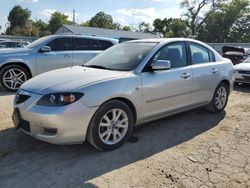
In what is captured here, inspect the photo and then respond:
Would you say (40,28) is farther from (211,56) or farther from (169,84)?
(169,84)

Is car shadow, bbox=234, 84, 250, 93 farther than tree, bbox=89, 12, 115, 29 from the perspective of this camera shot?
No

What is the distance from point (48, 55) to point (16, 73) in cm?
104

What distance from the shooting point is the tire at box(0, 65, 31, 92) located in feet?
28.3

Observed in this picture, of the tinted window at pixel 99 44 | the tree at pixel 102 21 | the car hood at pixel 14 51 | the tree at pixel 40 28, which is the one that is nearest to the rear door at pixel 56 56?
the car hood at pixel 14 51

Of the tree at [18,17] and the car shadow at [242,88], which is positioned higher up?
the tree at [18,17]

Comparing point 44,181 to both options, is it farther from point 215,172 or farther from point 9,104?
point 9,104

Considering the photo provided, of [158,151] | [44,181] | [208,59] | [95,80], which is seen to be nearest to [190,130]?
[158,151]

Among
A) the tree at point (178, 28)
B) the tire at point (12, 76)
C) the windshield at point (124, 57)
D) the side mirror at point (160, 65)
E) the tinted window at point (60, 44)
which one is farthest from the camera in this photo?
the tree at point (178, 28)

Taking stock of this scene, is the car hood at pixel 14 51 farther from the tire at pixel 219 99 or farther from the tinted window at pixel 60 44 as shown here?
the tire at pixel 219 99

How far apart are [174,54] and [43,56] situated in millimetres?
4808

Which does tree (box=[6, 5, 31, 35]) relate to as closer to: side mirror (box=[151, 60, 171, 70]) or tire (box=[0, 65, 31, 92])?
tire (box=[0, 65, 31, 92])

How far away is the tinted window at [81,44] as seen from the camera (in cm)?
988

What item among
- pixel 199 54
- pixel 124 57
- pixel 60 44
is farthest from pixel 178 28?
pixel 124 57

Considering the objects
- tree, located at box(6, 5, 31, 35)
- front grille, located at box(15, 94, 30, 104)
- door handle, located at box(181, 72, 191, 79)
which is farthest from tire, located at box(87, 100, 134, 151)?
tree, located at box(6, 5, 31, 35)
